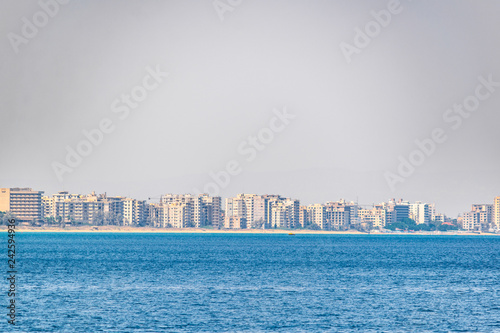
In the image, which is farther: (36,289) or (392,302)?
(36,289)

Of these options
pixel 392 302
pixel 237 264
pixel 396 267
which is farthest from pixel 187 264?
pixel 392 302

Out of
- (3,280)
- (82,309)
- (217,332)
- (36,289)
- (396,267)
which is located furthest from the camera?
(396,267)

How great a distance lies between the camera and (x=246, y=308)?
52375 mm

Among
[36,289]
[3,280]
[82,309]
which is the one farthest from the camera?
[3,280]

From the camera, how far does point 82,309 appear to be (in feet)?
166

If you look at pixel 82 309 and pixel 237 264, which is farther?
pixel 237 264

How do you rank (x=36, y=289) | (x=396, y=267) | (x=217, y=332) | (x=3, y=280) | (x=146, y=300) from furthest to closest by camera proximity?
1. (x=396, y=267)
2. (x=3, y=280)
3. (x=36, y=289)
4. (x=146, y=300)
5. (x=217, y=332)

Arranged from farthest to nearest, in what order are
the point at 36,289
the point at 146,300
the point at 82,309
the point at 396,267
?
the point at 396,267 → the point at 36,289 → the point at 146,300 → the point at 82,309

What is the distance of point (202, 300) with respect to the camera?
56.1 m

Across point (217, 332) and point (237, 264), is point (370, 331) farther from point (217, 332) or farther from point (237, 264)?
point (237, 264)

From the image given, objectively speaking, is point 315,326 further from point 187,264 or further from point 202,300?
point 187,264

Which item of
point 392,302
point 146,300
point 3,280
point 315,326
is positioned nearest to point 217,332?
point 315,326

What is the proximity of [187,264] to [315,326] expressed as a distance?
53.2m

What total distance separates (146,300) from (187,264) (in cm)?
4217
